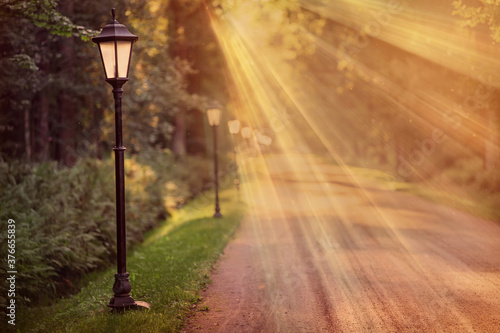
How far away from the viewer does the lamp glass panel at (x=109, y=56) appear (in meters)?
8.26

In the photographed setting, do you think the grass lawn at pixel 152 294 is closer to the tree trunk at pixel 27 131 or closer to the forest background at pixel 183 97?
the forest background at pixel 183 97

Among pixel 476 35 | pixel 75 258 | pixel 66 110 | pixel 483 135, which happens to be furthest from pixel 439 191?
pixel 75 258

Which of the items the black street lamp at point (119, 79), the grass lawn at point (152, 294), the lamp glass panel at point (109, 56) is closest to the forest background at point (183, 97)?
the grass lawn at point (152, 294)

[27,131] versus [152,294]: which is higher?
[27,131]

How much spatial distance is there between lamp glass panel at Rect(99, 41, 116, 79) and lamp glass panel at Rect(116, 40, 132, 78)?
85mm

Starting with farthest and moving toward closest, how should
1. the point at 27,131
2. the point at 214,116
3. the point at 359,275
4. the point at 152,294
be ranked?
the point at 214,116, the point at 27,131, the point at 359,275, the point at 152,294

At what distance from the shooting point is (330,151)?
7988 centimetres

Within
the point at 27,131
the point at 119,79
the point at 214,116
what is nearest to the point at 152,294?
the point at 119,79

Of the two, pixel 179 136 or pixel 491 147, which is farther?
pixel 179 136

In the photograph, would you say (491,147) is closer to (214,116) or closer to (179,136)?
(214,116)

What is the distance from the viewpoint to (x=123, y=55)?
8.34m

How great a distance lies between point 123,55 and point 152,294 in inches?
157

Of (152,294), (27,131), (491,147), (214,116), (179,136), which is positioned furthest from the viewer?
(179,136)

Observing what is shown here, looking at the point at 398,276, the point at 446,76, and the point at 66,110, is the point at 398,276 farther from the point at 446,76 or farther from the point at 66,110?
the point at 446,76
